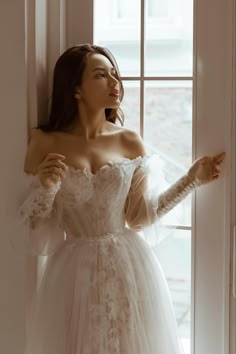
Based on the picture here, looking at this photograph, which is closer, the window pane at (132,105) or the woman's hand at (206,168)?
the woman's hand at (206,168)

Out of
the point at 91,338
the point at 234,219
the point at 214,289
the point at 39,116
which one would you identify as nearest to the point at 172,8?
the point at 39,116

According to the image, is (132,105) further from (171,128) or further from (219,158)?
(219,158)

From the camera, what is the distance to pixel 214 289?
4.97 feet

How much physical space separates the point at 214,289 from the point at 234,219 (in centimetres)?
18

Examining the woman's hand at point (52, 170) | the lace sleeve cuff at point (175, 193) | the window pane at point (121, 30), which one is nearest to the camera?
the woman's hand at point (52, 170)

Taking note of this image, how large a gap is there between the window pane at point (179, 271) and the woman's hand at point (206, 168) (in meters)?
0.18

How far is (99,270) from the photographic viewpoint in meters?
1.39

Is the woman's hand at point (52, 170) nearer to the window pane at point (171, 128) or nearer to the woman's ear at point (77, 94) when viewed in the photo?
the woman's ear at point (77, 94)

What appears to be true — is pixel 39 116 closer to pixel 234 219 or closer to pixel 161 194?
pixel 161 194

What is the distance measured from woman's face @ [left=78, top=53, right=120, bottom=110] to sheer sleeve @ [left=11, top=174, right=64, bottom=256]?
8.4 inches

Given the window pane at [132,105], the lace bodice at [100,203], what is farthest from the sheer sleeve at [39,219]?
the window pane at [132,105]

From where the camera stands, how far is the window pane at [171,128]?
152 cm

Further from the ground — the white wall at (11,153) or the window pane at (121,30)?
the window pane at (121,30)

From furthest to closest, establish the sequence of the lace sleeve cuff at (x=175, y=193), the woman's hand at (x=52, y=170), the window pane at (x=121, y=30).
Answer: the window pane at (x=121, y=30) < the lace sleeve cuff at (x=175, y=193) < the woman's hand at (x=52, y=170)
